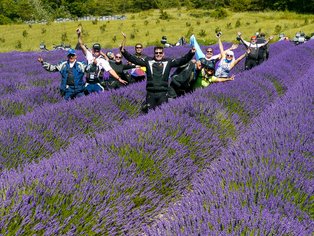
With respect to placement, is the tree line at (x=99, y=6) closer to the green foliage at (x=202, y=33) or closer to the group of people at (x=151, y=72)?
the green foliage at (x=202, y=33)

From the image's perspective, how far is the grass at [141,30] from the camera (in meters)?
33.3

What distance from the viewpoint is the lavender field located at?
2242mm

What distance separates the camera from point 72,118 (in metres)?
5.36

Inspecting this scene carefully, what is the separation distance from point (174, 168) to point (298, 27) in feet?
114

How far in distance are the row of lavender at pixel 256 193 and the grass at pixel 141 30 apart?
92.7 ft

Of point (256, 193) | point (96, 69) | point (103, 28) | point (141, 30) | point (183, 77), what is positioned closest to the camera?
point (256, 193)

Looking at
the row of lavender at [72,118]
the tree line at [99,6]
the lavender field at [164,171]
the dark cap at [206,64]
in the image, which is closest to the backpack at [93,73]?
the row of lavender at [72,118]

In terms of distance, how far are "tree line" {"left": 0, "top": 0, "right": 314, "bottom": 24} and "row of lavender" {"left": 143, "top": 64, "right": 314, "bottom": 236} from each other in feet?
158

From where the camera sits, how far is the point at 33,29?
3881 centimetres

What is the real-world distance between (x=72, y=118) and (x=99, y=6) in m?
67.9

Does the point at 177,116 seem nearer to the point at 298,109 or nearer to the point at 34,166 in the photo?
the point at 298,109

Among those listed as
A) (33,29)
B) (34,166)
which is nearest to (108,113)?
(34,166)

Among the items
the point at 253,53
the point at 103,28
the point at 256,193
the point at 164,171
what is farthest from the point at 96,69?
the point at 103,28

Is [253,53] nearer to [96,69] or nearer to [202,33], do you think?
[96,69]
